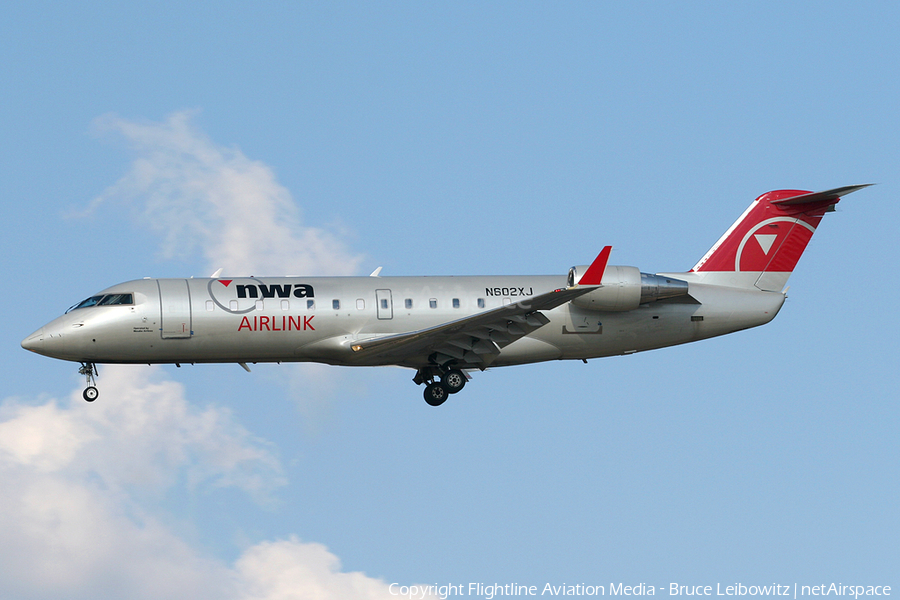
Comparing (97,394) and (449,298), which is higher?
(449,298)

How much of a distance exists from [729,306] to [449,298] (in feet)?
27.0

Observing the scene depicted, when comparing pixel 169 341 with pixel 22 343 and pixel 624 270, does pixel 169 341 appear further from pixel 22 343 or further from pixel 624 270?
pixel 624 270

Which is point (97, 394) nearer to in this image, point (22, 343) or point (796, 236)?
point (22, 343)

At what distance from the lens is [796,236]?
111 feet

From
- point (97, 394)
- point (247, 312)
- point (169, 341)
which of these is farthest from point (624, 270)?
point (97, 394)

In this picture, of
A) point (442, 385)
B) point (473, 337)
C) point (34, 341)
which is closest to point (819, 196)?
point (473, 337)

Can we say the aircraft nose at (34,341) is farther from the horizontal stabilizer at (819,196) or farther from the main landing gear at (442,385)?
the horizontal stabilizer at (819,196)

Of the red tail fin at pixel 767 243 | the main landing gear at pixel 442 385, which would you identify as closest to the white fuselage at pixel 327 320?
the main landing gear at pixel 442 385

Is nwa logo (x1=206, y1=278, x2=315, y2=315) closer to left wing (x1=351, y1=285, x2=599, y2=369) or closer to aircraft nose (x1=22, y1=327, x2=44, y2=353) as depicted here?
left wing (x1=351, y1=285, x2=599, y2=369)

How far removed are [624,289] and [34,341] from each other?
15.8 m

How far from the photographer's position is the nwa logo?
98.6 feet

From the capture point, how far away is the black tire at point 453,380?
3114 centimetres

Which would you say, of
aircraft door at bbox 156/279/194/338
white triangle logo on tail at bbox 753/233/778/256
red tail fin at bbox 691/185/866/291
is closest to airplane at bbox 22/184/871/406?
aircraft door at bbox 156/279/194/338

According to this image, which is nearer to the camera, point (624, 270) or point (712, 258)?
point (624, 270)
